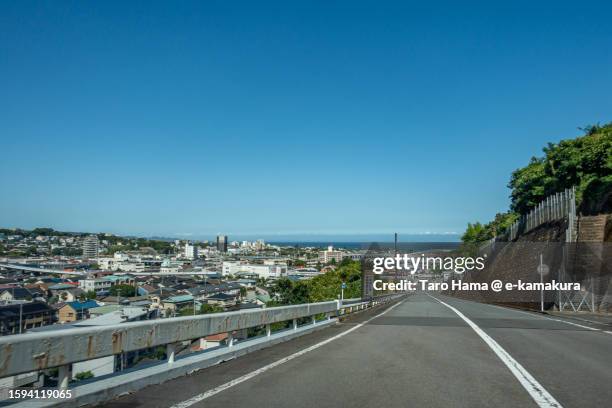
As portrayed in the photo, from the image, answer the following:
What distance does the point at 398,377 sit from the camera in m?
7.90

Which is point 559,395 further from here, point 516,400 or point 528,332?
point 528,332

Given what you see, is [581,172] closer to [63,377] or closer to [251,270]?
[251,270]

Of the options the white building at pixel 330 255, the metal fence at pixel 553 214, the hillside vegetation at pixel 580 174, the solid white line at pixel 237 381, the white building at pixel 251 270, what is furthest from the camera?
the white building at pixel 330 255

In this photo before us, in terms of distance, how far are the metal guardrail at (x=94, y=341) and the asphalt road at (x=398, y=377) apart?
59cm

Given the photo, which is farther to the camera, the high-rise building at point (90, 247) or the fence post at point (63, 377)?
the high-rise building at point (90, 247)

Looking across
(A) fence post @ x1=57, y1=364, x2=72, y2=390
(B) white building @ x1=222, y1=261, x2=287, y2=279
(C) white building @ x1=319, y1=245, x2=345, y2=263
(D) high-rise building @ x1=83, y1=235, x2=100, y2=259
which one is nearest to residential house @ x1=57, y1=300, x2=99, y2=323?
(A) fence post @ x1=57, y1=364, x2=72, y2=390

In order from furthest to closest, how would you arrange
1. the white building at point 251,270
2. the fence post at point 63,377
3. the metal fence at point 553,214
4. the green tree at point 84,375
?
the metal fence at point 553,214, the white building at point 251,270, the green tree at point 84,375, the fence post at point 63,377

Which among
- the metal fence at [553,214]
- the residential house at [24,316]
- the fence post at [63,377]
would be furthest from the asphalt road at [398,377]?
the metal fence at [553,214]

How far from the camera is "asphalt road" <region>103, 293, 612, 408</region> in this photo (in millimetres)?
6391

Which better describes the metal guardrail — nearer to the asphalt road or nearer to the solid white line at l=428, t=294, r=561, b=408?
the asphalt road

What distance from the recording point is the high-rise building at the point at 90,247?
1441 centimetres

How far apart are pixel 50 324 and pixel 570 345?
10702 mm

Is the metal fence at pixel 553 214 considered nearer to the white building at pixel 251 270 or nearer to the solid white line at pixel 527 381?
the white building at pixel 251 270

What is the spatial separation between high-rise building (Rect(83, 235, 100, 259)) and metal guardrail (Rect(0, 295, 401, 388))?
237 inches
